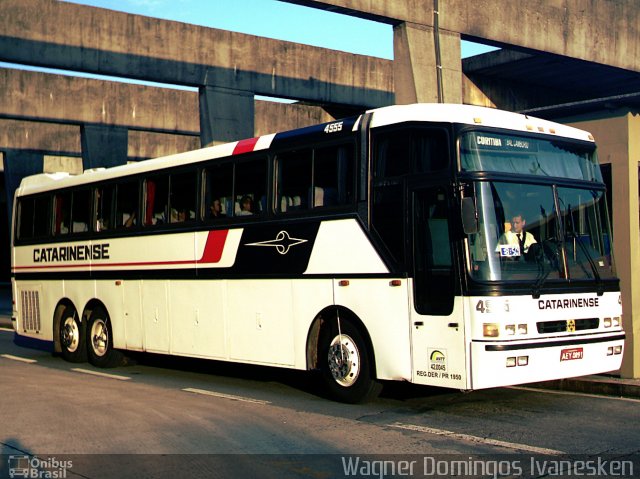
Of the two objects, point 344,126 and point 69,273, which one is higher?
point 344,126

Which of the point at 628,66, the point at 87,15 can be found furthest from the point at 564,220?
the point at 87,15

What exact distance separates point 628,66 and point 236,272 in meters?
18.6

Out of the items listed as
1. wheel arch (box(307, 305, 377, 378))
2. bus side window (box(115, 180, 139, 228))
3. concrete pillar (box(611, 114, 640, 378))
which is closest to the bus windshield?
concrete pillar (box(611, 114, 640, 378))

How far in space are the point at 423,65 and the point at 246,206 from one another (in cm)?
907

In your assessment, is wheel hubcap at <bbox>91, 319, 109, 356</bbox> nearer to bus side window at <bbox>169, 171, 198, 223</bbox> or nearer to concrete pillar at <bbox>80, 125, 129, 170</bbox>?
bus side window at <bbox>169, 171, 198, 223</bbox>

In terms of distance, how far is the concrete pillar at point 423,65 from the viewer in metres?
20.1

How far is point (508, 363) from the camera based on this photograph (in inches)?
377

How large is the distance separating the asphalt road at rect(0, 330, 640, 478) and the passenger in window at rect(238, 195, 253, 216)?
2450mm

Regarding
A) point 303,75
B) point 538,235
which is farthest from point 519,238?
point 303,75

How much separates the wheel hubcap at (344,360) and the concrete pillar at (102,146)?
26992mm

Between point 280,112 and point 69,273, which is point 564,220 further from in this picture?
point 280,112

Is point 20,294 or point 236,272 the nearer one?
point 236,272

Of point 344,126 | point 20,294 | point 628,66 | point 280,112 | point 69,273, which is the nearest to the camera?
point 344,126

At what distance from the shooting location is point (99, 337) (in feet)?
53.1
